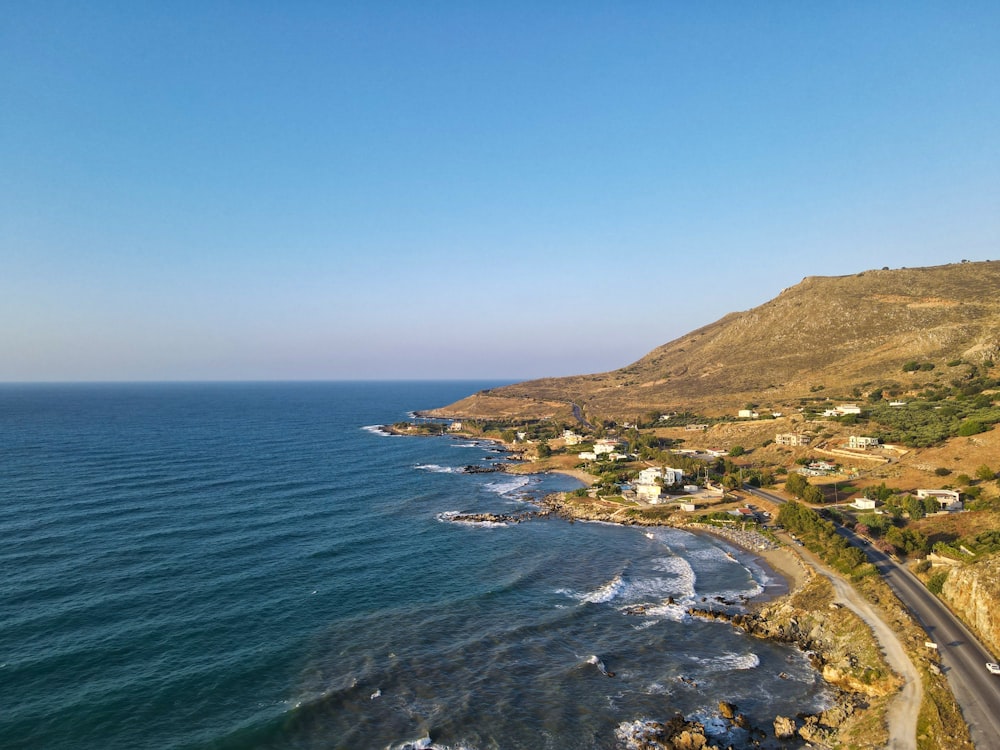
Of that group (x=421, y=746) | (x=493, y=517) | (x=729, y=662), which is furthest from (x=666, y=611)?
(x=493, y=517)

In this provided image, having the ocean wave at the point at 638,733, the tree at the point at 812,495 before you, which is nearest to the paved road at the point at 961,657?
the ocean wave at the point at 638,733

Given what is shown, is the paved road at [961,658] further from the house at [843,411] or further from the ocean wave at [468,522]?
the house at [843,411]

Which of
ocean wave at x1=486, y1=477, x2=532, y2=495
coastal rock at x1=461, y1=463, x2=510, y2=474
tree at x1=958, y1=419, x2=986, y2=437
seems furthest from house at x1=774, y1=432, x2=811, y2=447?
coastal rock at x1=461, y1=463, x2=510, y2=474

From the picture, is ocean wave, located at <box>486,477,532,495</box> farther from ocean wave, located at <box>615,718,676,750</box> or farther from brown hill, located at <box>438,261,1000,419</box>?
brown hill, located at <box>438,261,1000,419</box>

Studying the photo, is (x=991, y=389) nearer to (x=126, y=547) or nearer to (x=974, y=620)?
(x=974, y=620)

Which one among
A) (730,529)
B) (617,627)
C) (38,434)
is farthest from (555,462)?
(38,434)

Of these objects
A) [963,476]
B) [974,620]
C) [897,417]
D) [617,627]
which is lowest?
[617,627]
